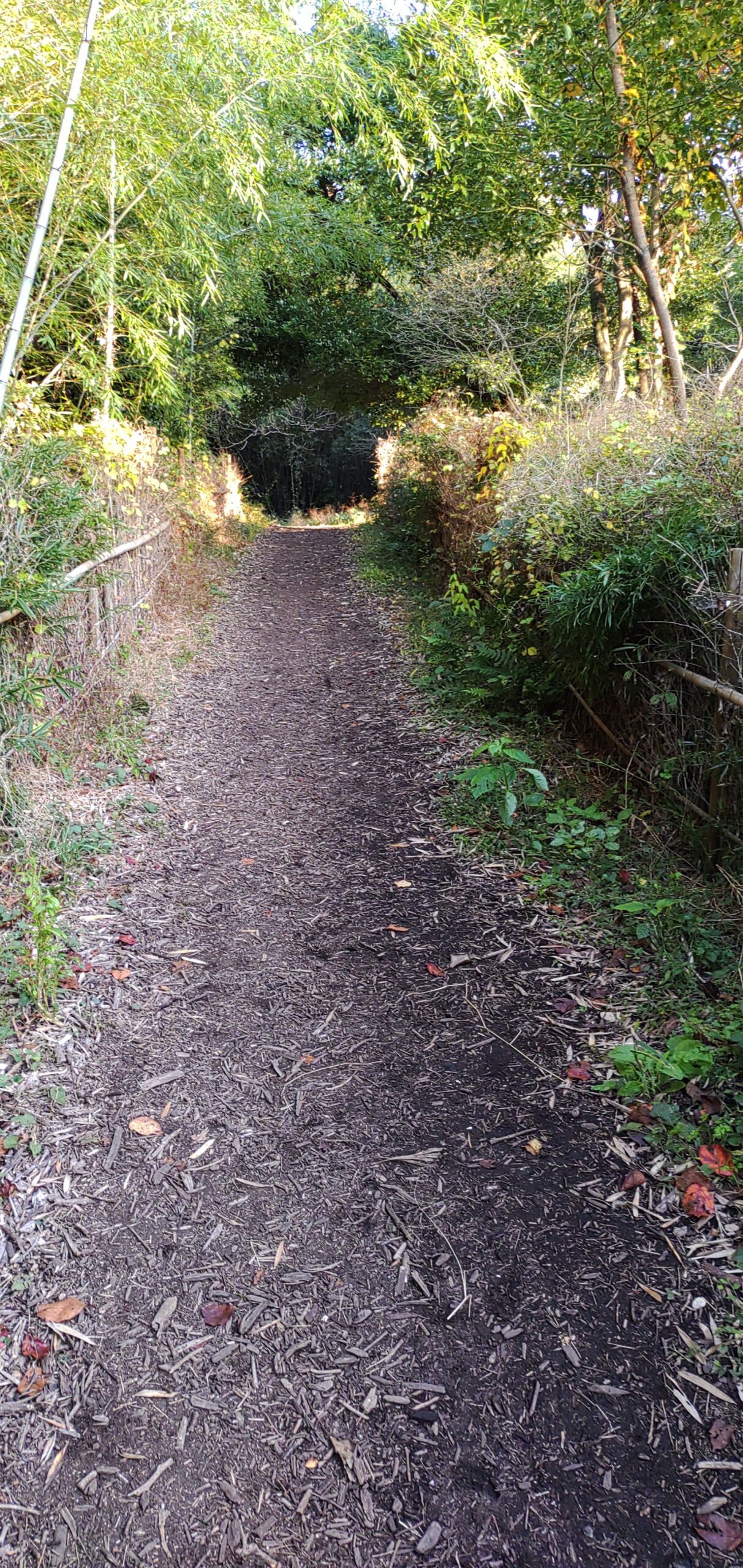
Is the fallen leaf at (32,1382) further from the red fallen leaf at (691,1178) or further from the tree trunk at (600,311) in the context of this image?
the tree trunk at (600,311)

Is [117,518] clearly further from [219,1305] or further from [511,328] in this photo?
[511,328]

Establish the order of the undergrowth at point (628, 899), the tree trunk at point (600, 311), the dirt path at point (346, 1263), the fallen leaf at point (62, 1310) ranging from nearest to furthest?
the dirt path at point (346, 1263)
the fallen leaf at point (62, 1310)
the undergrowth at point (628, 899)
the tree trunk at point (600, 311)

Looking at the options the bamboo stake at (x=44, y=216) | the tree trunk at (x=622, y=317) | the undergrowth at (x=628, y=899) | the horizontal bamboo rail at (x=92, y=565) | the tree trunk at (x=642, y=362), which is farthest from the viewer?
the tree trunk at (x=622, y=317)

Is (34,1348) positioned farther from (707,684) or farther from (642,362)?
(642,362)

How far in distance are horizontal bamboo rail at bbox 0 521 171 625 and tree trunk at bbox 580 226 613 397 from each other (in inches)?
209

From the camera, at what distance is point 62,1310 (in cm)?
190

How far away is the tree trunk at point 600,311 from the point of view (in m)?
8.94

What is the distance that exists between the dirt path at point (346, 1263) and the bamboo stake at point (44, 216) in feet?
7.54

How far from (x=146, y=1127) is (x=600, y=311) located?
11235mm

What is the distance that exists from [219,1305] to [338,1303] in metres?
0.28

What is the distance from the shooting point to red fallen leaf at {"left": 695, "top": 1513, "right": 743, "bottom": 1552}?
1.43 m

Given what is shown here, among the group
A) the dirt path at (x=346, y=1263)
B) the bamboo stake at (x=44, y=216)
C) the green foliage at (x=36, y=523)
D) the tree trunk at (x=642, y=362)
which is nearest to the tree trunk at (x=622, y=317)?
the tree trunk at (x=642, y=362)

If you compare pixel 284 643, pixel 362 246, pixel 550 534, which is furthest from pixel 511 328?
pixel 550 534

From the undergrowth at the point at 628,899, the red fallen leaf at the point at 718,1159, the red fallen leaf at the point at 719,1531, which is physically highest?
the undergrowth at the point at 628,899
